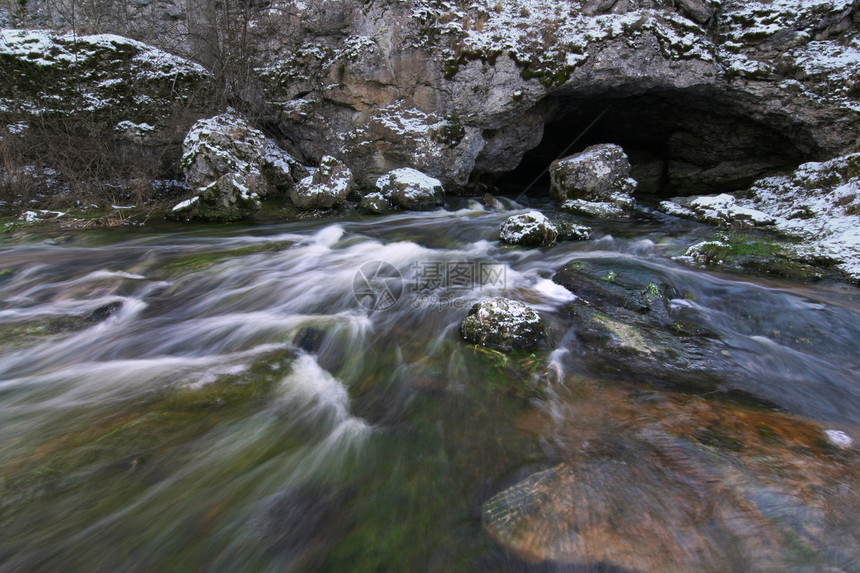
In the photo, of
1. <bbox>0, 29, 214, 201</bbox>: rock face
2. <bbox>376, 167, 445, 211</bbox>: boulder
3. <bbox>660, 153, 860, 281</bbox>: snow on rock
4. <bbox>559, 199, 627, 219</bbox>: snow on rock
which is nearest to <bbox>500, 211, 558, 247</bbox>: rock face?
<bbox>660, 153, 860, 281</bbox>: snow on rock

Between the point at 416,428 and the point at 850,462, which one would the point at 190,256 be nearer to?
the point at 416,428

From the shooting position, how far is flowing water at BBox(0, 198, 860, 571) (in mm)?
1756

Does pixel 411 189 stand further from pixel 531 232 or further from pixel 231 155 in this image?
pixel 231 155

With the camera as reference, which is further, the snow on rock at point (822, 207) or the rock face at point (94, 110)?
the rock face at point (94, 110)

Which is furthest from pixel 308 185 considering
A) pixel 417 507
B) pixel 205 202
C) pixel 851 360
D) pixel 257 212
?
pixel 851 360

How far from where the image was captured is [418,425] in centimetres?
259

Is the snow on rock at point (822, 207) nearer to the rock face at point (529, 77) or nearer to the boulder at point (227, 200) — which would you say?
the rock face at point (529, 77)

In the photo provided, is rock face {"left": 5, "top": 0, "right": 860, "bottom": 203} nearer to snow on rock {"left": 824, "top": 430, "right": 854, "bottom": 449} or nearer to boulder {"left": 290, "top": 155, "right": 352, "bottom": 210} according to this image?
boulder {"left": 290, "top": 155, "right": 352, "bottom": 210}

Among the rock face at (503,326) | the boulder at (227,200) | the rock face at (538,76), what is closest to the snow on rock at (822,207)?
the rock face at (538,76)

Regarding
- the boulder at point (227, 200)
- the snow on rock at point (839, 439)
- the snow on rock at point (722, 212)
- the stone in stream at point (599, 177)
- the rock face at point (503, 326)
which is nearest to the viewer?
the snow on rock at point (839, 439)

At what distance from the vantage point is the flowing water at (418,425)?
1756 millimetres

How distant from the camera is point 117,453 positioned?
2213 mm

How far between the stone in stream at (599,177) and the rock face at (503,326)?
6.05m

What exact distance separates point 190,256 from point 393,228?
336 centimetres
